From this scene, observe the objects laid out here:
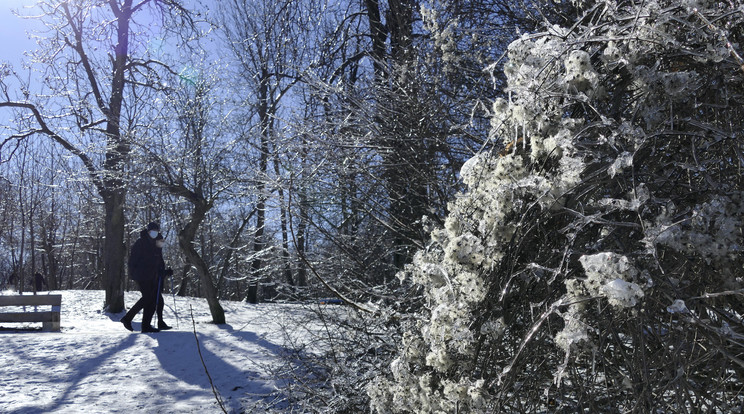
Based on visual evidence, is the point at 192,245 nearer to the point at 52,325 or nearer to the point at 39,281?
the point at 52,325

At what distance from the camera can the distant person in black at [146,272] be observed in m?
9.15

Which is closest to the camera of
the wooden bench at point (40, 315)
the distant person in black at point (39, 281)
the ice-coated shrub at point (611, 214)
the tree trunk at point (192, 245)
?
the ice-coated shrub at point (611, 214)

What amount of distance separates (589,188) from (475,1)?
4.27 m

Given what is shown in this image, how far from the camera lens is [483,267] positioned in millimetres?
1604

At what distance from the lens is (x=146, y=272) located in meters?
9.21

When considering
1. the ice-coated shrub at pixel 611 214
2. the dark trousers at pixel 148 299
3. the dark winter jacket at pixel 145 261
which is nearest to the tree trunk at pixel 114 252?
the dark winter jacket at pixel 145 261

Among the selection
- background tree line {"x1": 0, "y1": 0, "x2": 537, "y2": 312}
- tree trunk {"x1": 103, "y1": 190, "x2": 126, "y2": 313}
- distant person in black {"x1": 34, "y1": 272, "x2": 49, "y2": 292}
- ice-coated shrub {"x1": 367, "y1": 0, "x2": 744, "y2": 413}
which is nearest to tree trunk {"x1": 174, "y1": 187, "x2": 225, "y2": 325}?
background tree line {"x1": 0, "y1": 0, "x2": 537, "y2": 312}

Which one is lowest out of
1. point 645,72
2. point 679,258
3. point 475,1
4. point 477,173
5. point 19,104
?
point 679,258

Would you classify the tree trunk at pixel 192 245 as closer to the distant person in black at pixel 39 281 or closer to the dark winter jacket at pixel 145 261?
the dark winter jacket at pixel 145 261

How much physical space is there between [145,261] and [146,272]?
6.9 inches

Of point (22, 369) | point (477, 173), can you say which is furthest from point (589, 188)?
point (22, 369)

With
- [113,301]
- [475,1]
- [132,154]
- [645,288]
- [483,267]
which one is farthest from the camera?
[113,301]

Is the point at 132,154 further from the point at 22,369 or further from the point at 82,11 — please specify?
the point at 82,11

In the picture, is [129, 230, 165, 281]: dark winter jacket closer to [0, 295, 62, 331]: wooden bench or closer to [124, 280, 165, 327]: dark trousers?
[124, 280, 165, 327]: dark trousers
